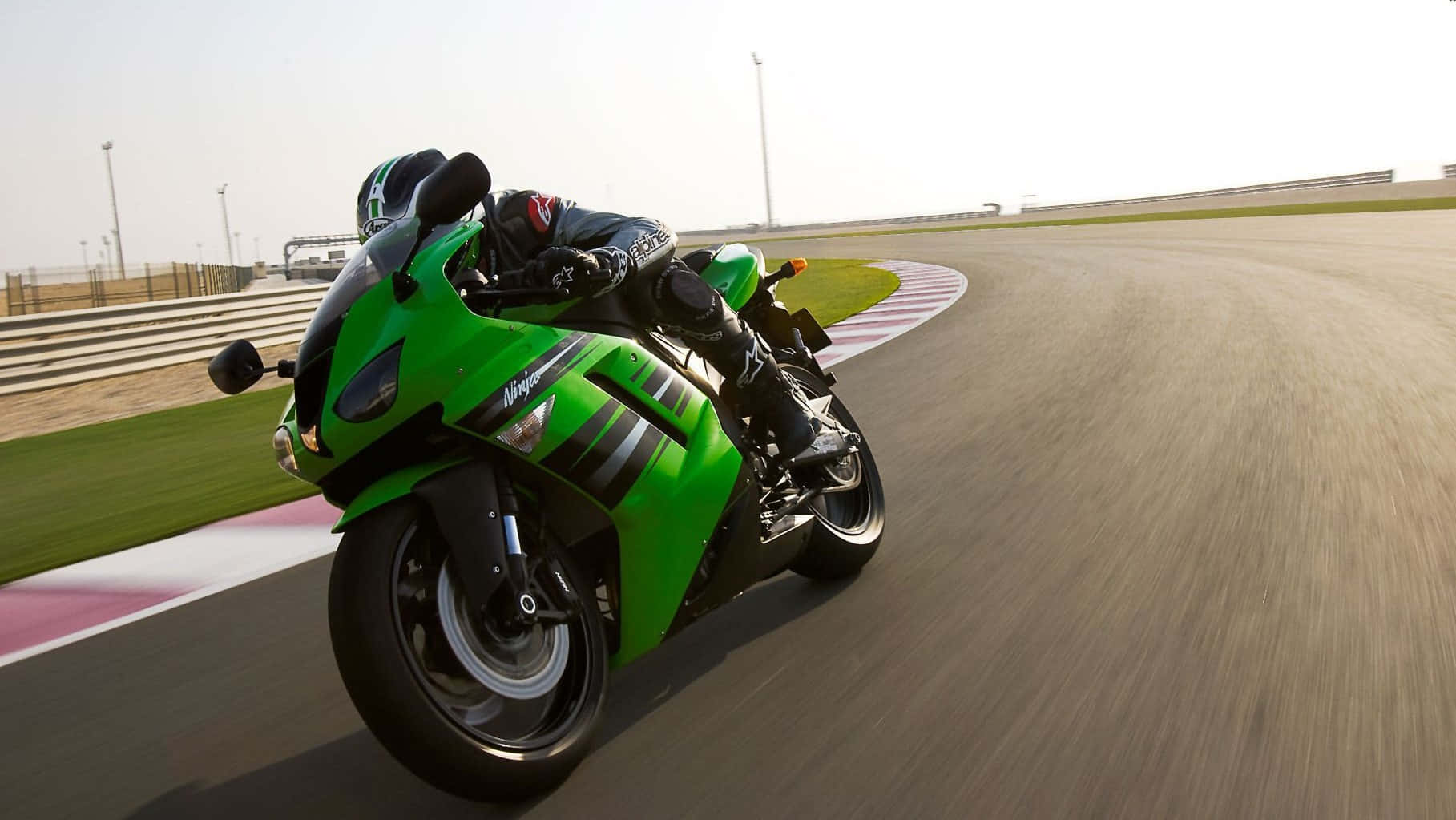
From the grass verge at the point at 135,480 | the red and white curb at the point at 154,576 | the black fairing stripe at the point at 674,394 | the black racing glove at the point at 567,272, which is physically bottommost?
the red and white curb at the point at 154,576

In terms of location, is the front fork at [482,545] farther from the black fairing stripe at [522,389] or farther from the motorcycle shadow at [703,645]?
the motorcycle shadow at [703,645]

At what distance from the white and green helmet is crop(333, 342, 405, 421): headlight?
1.98 feet

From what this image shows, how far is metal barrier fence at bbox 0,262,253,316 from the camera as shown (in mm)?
26453

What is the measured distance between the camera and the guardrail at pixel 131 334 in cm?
1400

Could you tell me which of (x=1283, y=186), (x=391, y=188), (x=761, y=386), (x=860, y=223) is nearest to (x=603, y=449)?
(x=391, y=188)

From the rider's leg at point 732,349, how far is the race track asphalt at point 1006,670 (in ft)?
1.96

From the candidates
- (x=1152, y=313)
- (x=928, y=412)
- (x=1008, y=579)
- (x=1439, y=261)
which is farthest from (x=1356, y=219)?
(x=1008, y=579)

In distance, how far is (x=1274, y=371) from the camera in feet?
27.4

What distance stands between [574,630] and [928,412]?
476 cm

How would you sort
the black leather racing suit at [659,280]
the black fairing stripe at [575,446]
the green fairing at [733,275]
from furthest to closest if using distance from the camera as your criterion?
the green fairing at [733,275] → the black leather racing suit at [659,280] → the black fairing stripe at [575,446]

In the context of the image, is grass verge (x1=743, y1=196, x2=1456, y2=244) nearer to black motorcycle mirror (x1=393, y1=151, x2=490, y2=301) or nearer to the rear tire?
A: the rear tire

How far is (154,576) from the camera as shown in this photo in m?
5.30

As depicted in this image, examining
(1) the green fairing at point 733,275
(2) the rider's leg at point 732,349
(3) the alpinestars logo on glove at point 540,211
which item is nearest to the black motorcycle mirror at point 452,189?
(3) the alpinestars logo on glove at point 540,211

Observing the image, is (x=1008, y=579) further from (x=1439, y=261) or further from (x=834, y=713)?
(x=1439, y=261)
